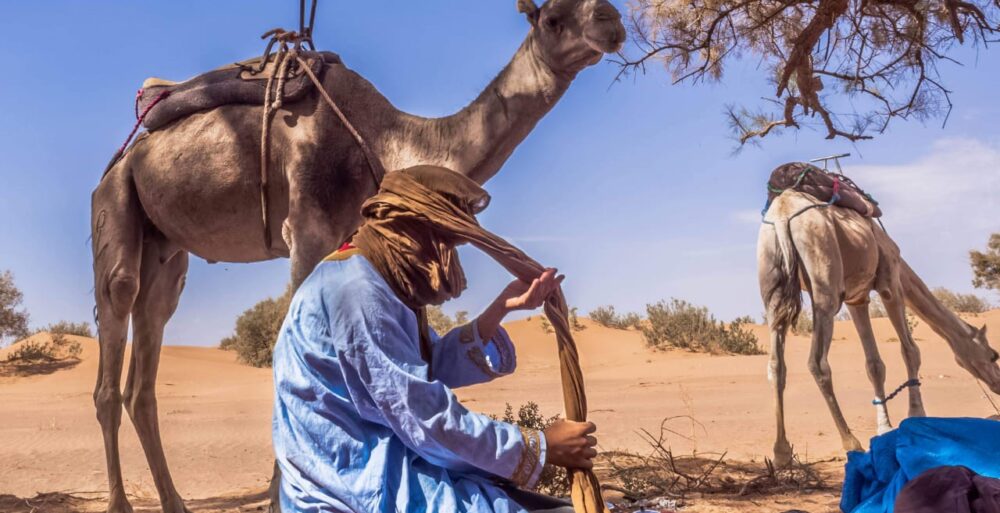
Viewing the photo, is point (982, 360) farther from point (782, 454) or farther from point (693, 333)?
point (693, 333)

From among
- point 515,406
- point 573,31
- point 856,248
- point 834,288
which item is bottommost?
point 515,406

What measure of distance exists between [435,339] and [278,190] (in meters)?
2.80

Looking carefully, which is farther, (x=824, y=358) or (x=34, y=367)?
(x=34, y=367)

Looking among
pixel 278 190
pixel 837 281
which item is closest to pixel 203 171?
pixel 278 190

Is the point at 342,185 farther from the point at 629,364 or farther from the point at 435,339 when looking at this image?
the point at 629,364

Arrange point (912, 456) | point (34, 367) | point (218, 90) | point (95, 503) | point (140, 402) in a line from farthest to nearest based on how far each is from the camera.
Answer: point (34, 367) → point (95, 503) → point (140, 402) → point (218, 90) → point (912, 456)

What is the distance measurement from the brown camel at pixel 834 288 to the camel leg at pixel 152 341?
4.67 metres

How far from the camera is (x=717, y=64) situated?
6723 mm

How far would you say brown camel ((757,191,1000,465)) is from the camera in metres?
7.66

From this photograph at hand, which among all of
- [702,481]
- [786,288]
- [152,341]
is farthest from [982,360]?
[152,341]

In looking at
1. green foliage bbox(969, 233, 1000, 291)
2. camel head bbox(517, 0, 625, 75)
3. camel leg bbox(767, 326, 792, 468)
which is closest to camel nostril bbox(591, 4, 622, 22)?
camel head bbox(517, 0, 625, 75)

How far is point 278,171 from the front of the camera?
5.42 meters

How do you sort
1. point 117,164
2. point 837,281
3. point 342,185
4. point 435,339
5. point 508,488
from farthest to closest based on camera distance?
point 837,281 < point 117,164 < point 342,185 < point 435,339 < point 508,488

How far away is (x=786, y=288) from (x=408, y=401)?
6.27m
